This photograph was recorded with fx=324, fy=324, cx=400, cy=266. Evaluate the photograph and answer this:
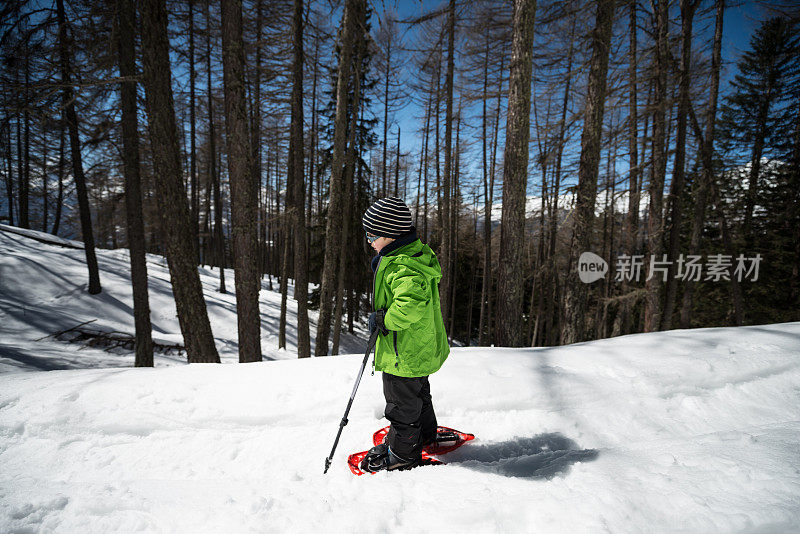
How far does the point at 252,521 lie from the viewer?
1.60 metres

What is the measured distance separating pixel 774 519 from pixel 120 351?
1230 centimetres

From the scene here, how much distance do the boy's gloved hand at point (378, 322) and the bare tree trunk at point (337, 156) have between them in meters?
5.46

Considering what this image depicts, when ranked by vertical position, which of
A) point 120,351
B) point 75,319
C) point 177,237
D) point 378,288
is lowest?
point 120,351

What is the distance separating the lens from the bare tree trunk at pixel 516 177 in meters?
4.75

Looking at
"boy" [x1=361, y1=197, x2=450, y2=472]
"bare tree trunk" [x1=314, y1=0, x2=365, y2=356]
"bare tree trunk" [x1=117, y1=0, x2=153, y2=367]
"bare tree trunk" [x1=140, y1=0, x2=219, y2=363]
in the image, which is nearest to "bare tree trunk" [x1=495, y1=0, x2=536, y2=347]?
"boy" [x1=361, y1=197, x2=450, y2=472]

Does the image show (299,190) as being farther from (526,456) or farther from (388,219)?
(526,456)

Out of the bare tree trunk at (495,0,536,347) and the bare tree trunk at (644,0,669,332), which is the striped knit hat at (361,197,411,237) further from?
the bare tree trunk at (644,0,669,332)

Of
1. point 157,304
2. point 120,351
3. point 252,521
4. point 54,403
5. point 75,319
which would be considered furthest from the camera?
point 157,304

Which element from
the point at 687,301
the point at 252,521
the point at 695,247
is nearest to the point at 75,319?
the point at 252,521

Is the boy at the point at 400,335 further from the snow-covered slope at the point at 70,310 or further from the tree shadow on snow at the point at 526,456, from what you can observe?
the snow-covered slope at the point at 70,310

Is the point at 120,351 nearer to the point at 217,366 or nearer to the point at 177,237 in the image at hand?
the point at 177,237

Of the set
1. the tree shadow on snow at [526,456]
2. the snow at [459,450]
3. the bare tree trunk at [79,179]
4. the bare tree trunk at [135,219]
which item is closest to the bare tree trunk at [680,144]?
the snow at [459,450]
